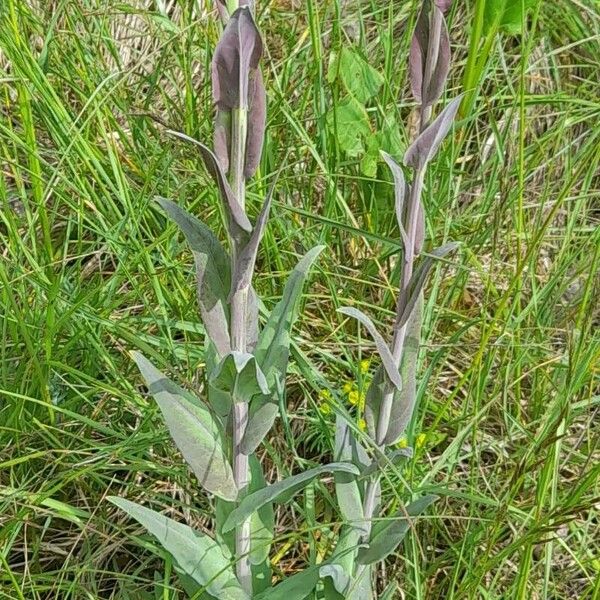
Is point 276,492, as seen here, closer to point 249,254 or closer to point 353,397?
point 249,254

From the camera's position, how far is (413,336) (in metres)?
1.17

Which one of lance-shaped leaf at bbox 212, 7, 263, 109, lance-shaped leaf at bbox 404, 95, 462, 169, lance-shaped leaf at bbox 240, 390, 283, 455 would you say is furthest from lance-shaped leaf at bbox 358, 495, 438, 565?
lance-shaped leaf at bbox 212, 7, 263, 109

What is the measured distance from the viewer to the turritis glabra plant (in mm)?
943

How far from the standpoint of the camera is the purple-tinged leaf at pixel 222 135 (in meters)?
0.94

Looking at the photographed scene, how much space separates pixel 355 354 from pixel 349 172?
0.49 metres

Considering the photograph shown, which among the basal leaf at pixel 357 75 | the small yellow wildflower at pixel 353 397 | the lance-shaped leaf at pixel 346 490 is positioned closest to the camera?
the lance-shaped leaf at pixel 346 490

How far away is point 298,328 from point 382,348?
2.52 ft

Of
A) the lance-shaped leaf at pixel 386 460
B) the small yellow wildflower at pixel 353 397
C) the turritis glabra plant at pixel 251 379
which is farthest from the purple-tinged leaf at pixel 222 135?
the small yellow wildflower at pixel 353 397

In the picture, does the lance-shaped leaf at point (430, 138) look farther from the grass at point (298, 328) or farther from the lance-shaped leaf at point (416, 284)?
the grass at point (298, 328)

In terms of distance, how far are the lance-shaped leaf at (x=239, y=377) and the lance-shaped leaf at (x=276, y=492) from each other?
0.11m

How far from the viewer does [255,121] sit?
3.10 feet

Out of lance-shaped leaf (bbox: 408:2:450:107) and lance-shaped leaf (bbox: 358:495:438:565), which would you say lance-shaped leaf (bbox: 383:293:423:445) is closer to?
lance-shaped leaf (bbox: 358:495:438:565)

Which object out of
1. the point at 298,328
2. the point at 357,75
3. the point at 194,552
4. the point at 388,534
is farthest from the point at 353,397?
the point at 357,75

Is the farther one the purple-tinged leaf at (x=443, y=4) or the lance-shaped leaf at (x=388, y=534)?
the lance-shaped leaf at (x=388, y=534)
